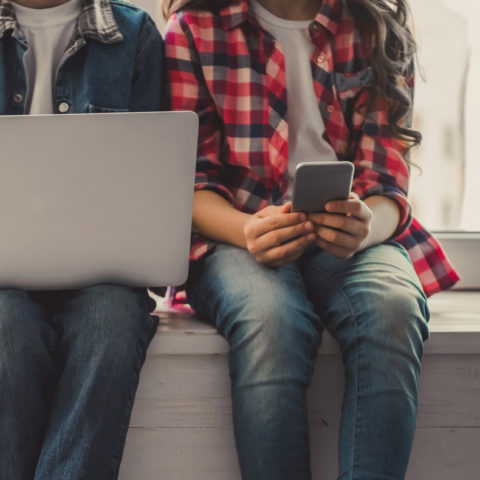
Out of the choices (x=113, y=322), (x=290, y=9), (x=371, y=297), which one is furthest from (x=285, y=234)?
(x=290, y=9)

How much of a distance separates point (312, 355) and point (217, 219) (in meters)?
0.25

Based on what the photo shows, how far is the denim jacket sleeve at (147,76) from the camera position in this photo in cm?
107

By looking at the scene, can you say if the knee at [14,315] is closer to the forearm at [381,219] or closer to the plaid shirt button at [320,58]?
the forearm at [381,219]

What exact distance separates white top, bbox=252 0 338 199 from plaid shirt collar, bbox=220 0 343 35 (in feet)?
0.09

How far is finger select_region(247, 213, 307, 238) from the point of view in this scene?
87cm

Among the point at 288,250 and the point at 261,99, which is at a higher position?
the point at 261,99

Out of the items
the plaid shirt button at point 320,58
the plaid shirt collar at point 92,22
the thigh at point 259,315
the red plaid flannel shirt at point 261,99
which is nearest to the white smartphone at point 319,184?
the thigh at point 259,315

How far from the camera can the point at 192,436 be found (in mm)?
940

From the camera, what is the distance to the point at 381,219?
1008 millimetres

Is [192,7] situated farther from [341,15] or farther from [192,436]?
[192,436]

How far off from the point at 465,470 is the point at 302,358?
1.09 ft

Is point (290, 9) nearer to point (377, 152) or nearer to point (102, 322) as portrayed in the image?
point (377, 152)

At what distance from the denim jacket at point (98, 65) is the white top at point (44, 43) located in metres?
0.02

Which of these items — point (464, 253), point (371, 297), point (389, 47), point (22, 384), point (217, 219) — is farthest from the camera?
point (464, 253)
